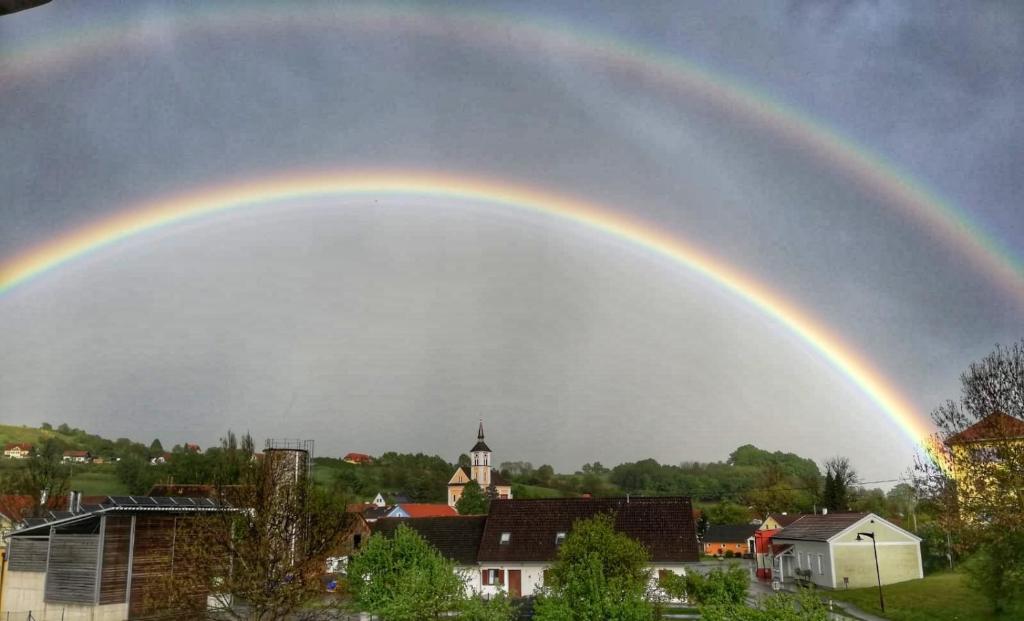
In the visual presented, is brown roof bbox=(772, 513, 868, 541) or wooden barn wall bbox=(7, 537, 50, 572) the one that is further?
brown roof bbox=(772, 513, 868, 541)

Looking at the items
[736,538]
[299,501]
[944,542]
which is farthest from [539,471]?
[299,501]

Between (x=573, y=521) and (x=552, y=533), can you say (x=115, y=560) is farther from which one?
(x=573, y=521)

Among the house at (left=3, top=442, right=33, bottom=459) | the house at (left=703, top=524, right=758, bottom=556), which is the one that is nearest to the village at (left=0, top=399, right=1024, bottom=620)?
the house at (left=703, top=524, right=758, bottom=556)

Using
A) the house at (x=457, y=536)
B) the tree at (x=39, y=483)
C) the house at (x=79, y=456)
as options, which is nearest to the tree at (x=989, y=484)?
the house at (x=457, y=536)

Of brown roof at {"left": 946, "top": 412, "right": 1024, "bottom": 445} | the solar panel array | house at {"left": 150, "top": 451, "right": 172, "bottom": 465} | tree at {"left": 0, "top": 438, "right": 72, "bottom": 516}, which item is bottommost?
the solar panel array

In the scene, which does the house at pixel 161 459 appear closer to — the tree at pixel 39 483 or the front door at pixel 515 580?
the tree at pixel 39 483

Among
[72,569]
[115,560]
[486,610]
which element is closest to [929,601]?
[486,610]

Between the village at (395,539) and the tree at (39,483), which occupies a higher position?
the tree at (39,483)

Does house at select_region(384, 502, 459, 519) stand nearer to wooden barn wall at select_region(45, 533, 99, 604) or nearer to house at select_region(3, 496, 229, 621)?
house at select_region(3, 496, 229, 621)
